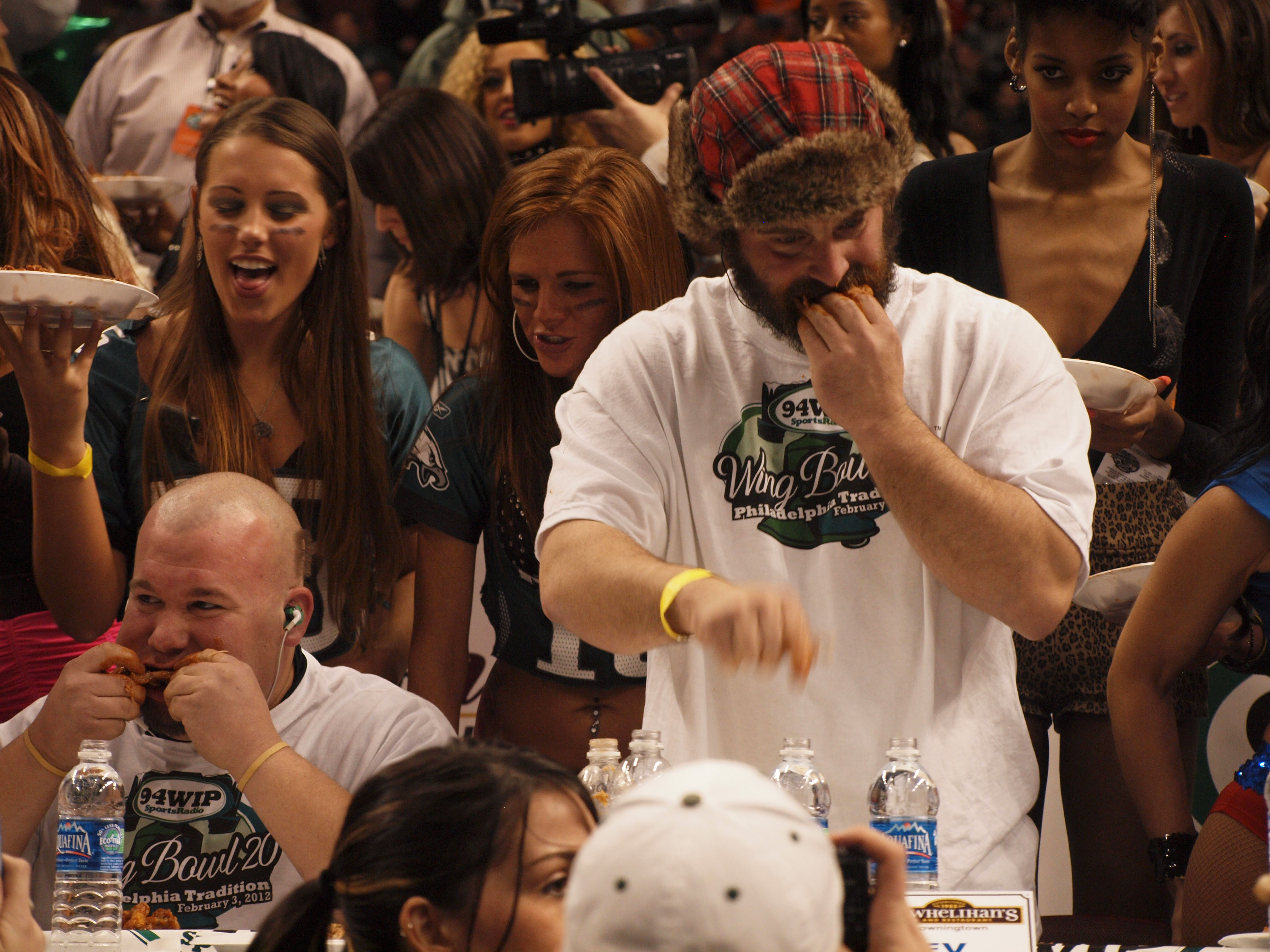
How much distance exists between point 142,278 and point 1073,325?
7.29 ft

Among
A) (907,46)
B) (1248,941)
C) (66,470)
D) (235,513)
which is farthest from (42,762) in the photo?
(907,46)

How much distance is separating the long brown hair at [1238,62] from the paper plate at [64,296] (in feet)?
8.20

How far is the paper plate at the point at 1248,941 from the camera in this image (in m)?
1.77

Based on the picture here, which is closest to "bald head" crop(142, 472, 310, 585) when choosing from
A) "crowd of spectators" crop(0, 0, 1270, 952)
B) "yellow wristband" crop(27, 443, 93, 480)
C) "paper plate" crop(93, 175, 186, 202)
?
"crowd of spectators" crop(0, 0, 1270, 952)

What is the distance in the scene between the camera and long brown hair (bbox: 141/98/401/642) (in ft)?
9.92

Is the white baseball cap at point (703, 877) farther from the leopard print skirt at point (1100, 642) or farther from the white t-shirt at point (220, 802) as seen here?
the leopard print skirt at point (1100, 642)

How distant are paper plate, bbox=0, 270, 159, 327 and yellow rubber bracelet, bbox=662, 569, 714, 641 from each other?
128 centimetres

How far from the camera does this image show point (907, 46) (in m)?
3.68

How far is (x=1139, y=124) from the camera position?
3.47 metres

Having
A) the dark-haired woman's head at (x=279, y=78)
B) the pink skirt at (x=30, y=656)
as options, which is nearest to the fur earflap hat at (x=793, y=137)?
the pink skirt at (x=30, y=656)

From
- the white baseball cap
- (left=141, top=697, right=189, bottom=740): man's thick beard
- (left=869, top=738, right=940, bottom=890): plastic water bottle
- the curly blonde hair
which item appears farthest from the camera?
the curly blonde hair

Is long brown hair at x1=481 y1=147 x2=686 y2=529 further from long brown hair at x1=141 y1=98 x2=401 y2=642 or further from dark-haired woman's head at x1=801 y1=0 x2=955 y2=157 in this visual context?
dark-haired woman's head at x1=801 y1=0 x2=955 y2=157

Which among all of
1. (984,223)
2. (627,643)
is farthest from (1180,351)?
(627,643)

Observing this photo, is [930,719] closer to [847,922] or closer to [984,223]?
[847,922]
